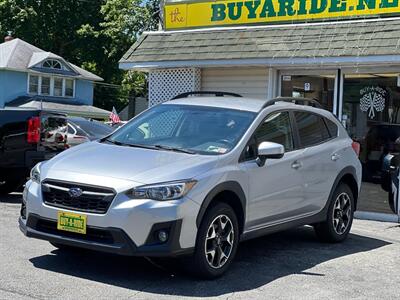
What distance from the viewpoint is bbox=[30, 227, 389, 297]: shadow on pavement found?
5.58 meters

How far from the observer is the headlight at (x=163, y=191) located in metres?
5.33

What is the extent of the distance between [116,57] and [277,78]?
117 feet

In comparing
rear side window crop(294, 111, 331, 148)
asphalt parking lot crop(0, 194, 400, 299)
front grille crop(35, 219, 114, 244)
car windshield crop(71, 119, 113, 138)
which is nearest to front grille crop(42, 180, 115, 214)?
front grille crop(35, 219, 114, 244)

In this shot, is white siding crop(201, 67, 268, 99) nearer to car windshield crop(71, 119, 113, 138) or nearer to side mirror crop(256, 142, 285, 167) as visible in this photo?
car windshield crop(71, 119, 113, 138)

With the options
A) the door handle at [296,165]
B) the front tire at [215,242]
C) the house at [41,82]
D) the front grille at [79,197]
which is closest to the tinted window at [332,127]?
the door handle at [296,165]

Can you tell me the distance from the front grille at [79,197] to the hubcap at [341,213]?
3489 mm

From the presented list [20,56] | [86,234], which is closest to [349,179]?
[86,234]

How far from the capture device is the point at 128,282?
18.4 ft

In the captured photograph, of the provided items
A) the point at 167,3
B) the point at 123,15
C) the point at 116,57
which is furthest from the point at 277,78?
the point at 116,57

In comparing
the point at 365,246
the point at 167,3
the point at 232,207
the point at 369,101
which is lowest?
the point at 365,246

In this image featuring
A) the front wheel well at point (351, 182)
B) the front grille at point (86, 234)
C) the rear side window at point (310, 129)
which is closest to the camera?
the front grille at point (86, 234)

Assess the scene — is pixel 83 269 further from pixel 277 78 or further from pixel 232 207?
pixel 277 78

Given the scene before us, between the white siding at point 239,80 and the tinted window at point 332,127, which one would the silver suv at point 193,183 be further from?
the white siding at point 239,80

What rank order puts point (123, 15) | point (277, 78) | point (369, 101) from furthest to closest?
point (123, 15), point (277, 78), point (369, 101)
